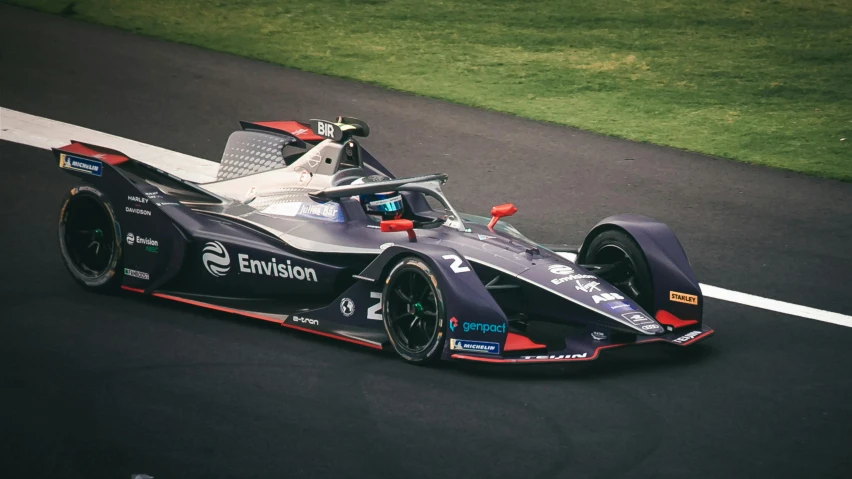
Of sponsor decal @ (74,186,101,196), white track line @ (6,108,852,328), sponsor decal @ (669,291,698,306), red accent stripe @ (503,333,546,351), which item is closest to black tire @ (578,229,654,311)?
sponsor decal @ (669,291,698,306)

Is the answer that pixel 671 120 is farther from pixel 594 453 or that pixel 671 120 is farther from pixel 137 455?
pixel 137 455

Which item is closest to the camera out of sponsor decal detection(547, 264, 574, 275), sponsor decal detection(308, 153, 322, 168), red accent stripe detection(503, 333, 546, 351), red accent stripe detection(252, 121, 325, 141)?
red accent stripe detection(503, 333, 546, 351)

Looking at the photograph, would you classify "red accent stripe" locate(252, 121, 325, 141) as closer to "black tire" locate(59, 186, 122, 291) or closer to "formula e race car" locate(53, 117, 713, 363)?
"formula e race car" locate(53, 117, 713, 363)

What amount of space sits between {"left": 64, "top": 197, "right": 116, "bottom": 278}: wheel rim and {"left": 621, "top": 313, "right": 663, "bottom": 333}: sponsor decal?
3.58m

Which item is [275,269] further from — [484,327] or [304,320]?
[484,327]

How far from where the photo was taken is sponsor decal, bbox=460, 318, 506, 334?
771 cm

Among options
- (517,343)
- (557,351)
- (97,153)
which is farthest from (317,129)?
(557,351)

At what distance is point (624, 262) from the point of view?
8781 mm

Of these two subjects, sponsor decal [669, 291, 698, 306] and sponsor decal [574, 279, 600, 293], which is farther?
sponsor decal [669, 291, 698, 306]

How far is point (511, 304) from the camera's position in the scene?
830 cm

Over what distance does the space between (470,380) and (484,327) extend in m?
0.34

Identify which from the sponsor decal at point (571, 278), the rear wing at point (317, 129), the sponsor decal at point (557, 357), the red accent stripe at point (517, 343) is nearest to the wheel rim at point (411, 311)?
the red accent stripe at point (517, 343)

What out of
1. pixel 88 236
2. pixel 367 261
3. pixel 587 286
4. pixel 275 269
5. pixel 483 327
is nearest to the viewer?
pixel 483 327

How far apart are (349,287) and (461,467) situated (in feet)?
6.59
